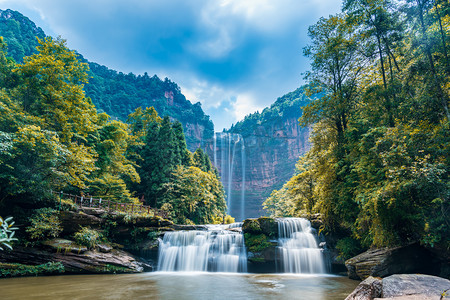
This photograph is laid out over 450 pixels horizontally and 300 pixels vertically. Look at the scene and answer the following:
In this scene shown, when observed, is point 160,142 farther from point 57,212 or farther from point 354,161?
point 354,161

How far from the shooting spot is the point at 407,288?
4.88 metres

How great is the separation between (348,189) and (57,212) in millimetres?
15741

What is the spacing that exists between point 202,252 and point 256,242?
3.73 metres

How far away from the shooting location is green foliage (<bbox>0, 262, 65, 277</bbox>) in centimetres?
1057

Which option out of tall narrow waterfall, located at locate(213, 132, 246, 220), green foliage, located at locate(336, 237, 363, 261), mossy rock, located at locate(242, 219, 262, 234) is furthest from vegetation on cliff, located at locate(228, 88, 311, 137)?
green foliage, located at locate(336, 237, 363, 261)

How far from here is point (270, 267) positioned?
48.3 ft

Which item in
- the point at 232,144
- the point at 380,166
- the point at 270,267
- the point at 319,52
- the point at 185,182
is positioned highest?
the point at 232,144

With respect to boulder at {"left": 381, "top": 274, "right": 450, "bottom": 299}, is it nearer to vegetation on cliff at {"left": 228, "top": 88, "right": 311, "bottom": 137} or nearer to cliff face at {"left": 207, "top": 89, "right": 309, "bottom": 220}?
cliff face at {"left": 207, "top": 89, "right": 309, "bottom": 220}

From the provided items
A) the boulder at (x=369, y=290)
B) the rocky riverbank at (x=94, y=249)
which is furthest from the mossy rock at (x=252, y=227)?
the boulder at (x=369, y=290)

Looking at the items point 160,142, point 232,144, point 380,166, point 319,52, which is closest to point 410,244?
point 380,166

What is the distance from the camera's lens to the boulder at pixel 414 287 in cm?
462

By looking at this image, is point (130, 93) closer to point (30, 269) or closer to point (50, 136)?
point (50, 136)

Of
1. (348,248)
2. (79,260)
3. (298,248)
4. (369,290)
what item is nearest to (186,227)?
(79,260)

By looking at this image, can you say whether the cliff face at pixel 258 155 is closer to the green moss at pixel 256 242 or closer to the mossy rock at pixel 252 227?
the mossy rock at pixel 252 227
